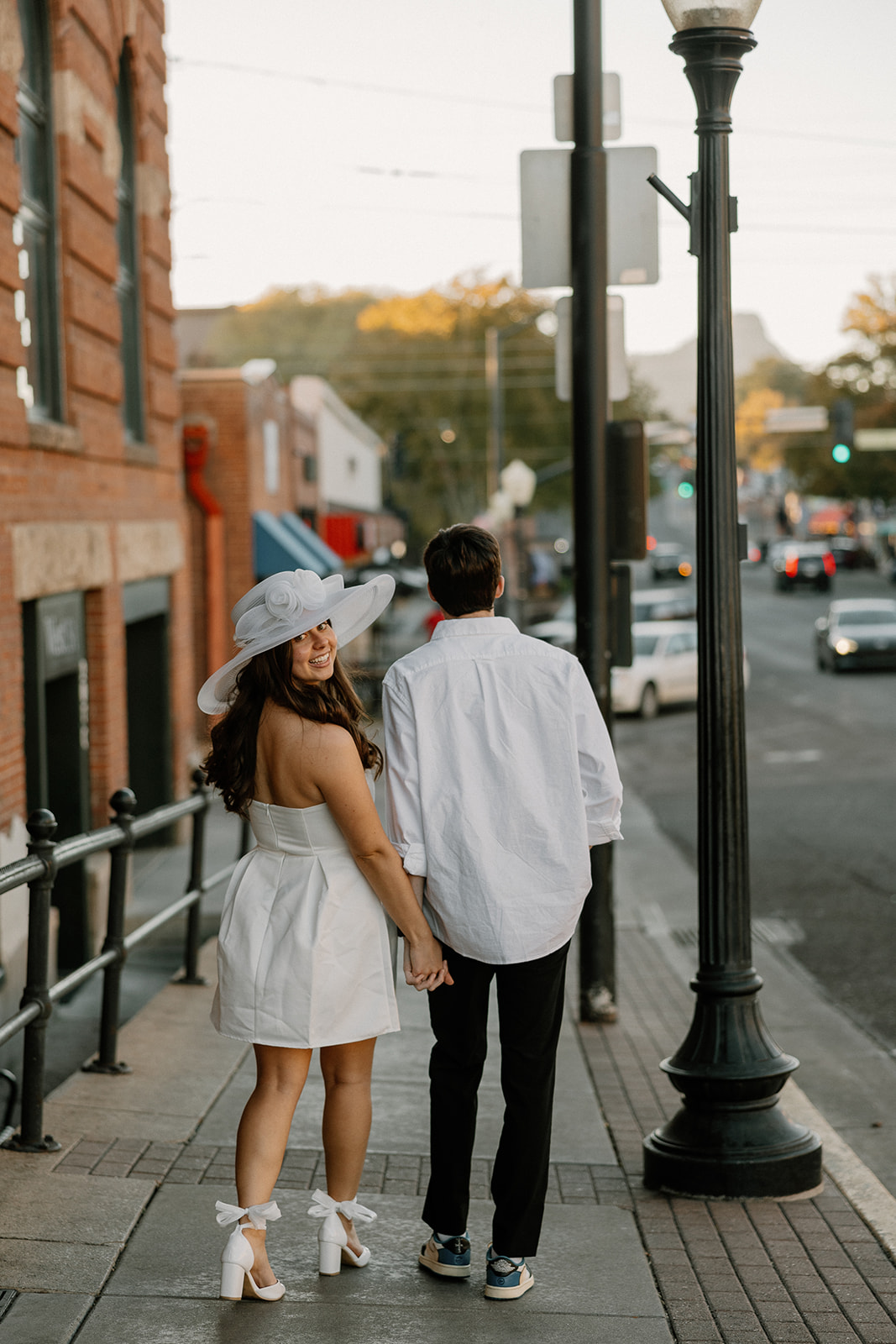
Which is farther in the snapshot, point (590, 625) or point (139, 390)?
point (139, 390)

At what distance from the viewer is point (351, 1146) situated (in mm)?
3744

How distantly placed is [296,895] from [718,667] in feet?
5.97

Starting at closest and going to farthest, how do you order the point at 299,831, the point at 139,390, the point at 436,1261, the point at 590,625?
the point at 299,831, the point at 436,1261, the point at 590,625, the point at 139,390

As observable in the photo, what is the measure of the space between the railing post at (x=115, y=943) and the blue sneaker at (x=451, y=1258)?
6.72 feet

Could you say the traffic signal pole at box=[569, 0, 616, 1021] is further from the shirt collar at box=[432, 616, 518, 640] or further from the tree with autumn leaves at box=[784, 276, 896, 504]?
the tree with autumn leaves at box=[784, 276, 896, 504]

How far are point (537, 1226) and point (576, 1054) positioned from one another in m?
2.69

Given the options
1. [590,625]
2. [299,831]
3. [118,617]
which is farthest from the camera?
[118,617]

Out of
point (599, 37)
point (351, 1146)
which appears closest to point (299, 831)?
point (351, 1146)

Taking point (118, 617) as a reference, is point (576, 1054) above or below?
below

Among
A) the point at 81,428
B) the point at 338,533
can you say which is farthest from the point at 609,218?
the point at 338,533

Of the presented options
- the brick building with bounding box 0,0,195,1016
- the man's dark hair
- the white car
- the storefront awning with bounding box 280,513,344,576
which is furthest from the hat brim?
the storefront awning with bounding box 280,513,344,576

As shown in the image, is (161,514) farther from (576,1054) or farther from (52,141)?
(576,1054)

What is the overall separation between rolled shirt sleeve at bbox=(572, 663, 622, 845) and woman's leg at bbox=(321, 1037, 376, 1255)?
0.78 metres

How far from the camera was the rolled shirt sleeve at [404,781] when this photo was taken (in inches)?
143
